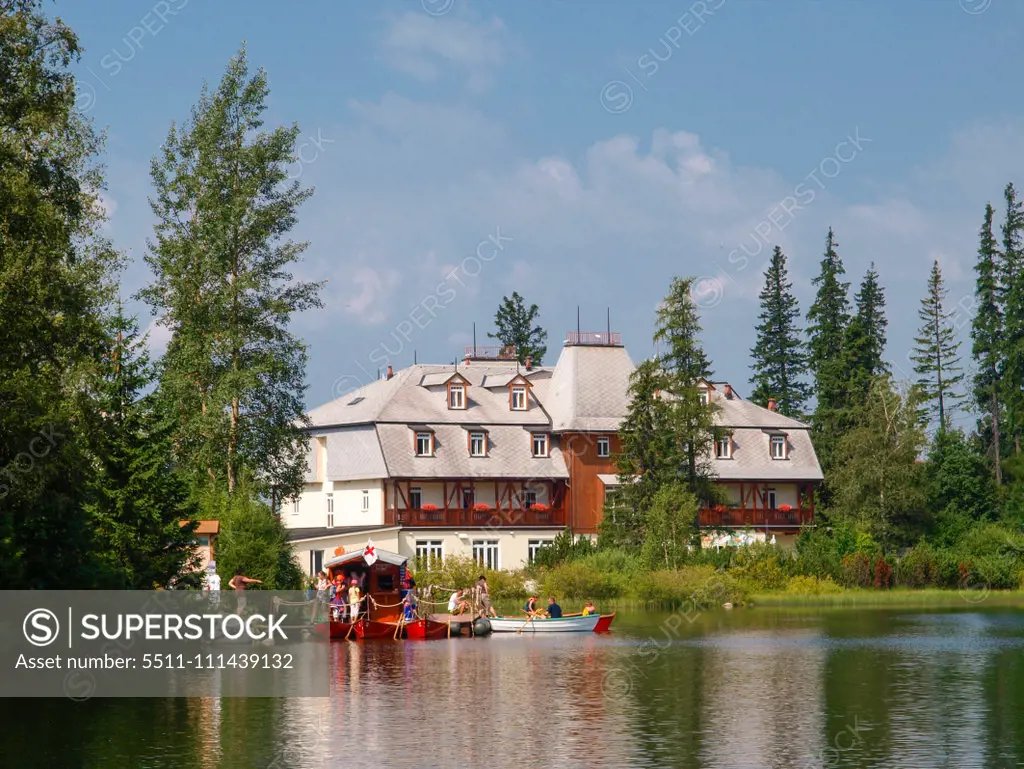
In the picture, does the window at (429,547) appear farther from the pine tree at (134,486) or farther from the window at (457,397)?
the pine tree at (134,486)

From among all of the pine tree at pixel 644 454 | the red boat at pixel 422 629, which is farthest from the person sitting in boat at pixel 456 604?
the pine tree at pixel 644 454

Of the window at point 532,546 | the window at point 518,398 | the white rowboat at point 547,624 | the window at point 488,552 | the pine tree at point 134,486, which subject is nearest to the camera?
the pine tree at point 134,486

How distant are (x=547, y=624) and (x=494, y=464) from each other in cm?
2835

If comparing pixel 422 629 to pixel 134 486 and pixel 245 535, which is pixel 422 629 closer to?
pixel 245 535

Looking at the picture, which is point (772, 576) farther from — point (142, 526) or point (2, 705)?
point (2, 705)

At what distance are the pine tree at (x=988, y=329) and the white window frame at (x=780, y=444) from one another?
16.5 metres

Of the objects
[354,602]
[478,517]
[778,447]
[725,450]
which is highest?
[778,447]

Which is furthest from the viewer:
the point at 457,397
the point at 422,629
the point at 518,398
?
the point at 518,398

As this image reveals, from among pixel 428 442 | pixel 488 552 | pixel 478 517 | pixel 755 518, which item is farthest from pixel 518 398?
pixel 755 518

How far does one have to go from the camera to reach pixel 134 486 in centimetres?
4278

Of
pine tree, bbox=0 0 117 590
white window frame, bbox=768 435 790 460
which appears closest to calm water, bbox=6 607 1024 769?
pine tree, bbox=0 0 117 590

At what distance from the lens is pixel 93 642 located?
36.9 metres

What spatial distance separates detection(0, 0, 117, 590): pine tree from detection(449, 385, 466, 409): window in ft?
159

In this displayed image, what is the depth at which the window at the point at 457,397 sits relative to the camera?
8612 cm
